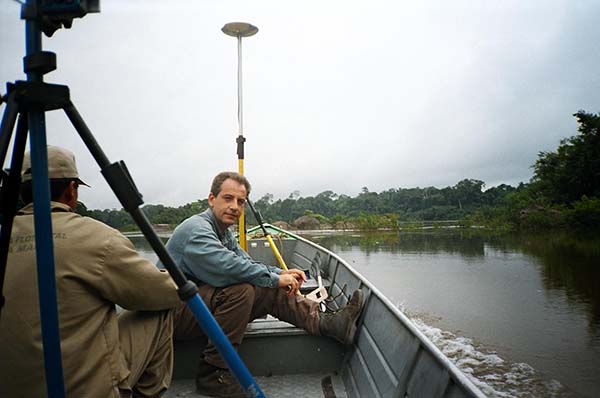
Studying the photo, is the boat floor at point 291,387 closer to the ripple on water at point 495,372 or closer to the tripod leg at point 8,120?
the tripod leg at point 8,120

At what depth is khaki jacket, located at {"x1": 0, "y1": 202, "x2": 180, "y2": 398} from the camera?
1076mm

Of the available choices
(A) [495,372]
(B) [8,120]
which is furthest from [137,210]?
(A) [495,372]

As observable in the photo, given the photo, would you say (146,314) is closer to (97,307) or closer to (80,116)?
(97,307)

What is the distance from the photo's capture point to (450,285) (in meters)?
15.2

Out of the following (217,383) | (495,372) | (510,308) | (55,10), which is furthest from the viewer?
(510,308)

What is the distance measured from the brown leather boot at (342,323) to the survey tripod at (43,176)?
1339mm

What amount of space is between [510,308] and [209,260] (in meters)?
12.3

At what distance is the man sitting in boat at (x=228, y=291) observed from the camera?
2080mm

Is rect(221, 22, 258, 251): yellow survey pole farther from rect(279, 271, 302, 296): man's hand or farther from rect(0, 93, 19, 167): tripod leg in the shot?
rect(0, 93, 19, 167): tripod leg

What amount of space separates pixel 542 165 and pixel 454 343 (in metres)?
29.7

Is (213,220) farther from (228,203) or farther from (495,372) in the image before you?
(495,372)

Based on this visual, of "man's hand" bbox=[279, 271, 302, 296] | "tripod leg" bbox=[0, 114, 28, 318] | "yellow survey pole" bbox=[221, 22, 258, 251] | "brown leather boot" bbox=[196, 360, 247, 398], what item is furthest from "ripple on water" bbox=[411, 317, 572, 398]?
"tripod leg" bbox=[0, 114, 28, 318]

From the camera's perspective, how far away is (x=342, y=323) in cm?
228

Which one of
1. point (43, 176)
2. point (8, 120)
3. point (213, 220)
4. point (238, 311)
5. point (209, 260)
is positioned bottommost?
point (238, 311)
